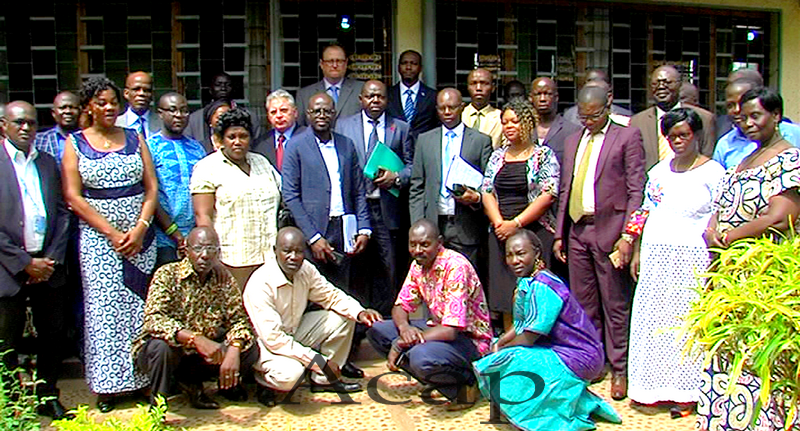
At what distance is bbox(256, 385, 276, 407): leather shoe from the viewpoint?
4770mm

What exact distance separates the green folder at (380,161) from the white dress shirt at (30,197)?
6.46ft

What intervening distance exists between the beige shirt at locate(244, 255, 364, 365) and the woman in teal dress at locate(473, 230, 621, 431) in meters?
1.00

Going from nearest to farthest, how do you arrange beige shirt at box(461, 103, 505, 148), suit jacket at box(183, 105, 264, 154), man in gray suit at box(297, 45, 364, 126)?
suit jacket at box(183, 105, 264, 154) < beige shirt at box(461, 103, 505, 148) < man in gray suit at box(297, 45, 364, 126)

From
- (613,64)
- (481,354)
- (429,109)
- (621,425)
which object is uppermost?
(613,64)

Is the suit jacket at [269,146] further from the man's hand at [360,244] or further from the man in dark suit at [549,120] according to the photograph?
the man in dark suit at [549,120]

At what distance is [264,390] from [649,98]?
187 inches

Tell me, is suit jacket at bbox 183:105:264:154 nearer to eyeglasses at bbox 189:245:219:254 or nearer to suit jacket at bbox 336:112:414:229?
suit jacket at bbox 336:112:414:229

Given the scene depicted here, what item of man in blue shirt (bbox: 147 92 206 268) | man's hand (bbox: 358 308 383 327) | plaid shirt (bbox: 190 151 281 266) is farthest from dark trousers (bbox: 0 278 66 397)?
man's hand (bbox: 358 308 383 327)

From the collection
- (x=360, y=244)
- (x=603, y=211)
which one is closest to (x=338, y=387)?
(x=360, y=244)

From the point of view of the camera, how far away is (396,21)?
7051 mm

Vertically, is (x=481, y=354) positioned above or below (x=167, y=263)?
below

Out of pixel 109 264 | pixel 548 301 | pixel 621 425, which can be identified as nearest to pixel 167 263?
pixel 109 264

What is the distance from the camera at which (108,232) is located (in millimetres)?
4547

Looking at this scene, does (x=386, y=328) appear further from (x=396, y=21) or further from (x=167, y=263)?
(x=396, y=21)
